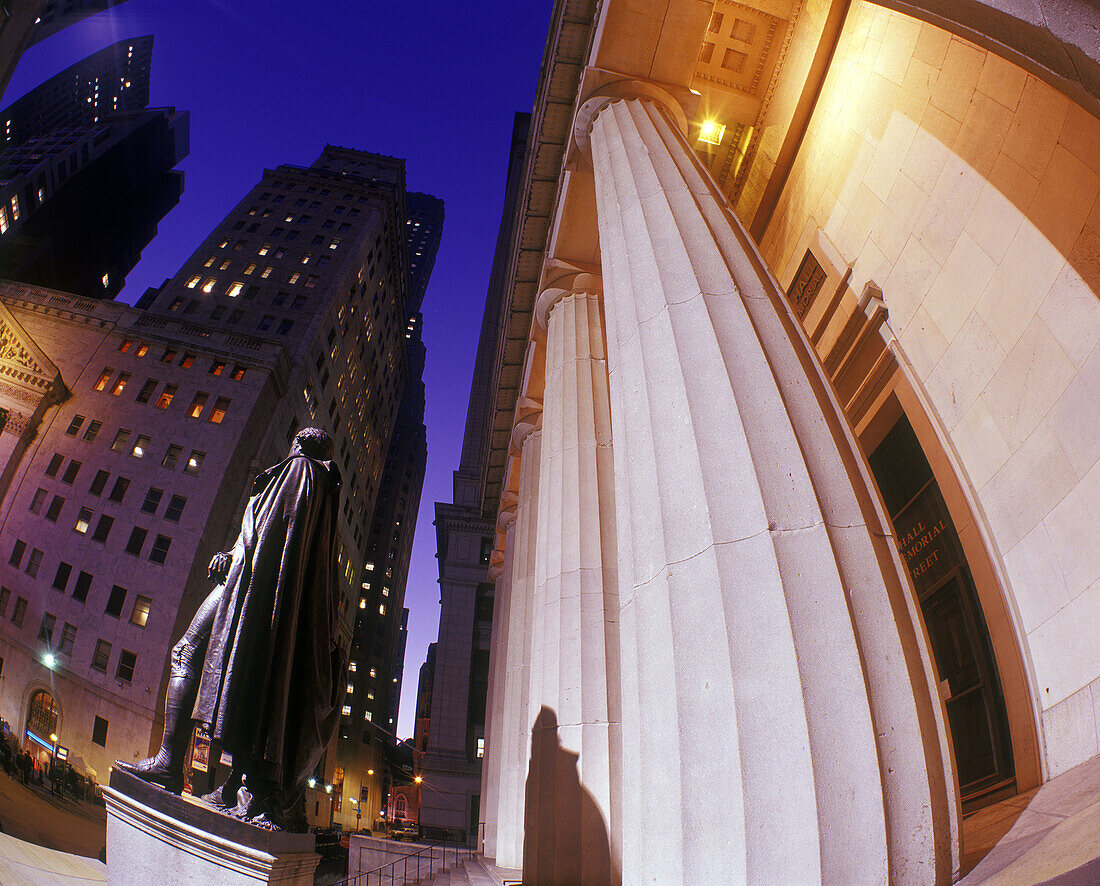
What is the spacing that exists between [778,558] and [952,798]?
A: 4.00 feet

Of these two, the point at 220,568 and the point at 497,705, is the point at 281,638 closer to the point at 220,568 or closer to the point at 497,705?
the point at 220,568

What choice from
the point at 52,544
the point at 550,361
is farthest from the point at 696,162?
the point at 52,544

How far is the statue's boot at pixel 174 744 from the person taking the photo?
3258mm

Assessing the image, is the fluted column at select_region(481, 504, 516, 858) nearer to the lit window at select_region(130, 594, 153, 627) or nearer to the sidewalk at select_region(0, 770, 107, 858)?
the sidewalk at select_region(0, 770, 107, 858)

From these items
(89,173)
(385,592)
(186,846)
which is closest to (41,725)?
(186,846)

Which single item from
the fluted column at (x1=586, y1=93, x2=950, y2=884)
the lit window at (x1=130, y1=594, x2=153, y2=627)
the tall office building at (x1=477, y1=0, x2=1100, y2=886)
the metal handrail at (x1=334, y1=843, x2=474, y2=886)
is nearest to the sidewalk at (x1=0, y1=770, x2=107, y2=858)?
the metal handrail at (x1=334, y1=843, x2=474, y2=886)

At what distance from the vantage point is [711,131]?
439 inches

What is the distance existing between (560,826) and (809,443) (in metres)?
5.49

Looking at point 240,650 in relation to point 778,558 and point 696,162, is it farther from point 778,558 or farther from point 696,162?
point 696,162

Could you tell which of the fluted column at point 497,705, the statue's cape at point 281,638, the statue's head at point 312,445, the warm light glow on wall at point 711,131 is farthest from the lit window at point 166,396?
the statue's cape at point 281,638

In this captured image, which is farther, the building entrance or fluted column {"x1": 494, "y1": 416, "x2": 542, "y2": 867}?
the building entrance

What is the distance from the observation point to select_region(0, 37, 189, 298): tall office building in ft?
160

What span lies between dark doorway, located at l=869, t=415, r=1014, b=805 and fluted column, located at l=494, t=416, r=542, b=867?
239 inches

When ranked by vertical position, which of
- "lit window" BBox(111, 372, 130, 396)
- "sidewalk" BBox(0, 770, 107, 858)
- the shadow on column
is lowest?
"sidewalk" BBox(0, 770, 107, 858)
